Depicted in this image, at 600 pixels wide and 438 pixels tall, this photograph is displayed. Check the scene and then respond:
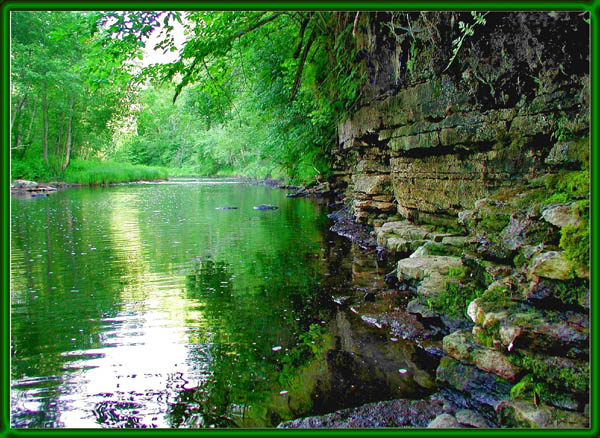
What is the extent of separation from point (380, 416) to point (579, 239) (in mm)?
2441

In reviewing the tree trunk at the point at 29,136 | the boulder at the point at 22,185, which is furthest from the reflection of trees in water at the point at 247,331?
the tree trunk at the point at 29,136

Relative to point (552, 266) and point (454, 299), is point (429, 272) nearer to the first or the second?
point (454, 299)

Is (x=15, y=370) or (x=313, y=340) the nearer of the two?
(x=15, y=370)

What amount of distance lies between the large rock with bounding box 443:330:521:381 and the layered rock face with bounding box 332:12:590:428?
0.5 inches

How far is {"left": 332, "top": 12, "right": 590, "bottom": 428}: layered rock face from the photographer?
13.8 ft

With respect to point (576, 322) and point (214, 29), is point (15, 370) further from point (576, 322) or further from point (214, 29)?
point (214, 29)

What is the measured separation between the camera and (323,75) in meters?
14.3

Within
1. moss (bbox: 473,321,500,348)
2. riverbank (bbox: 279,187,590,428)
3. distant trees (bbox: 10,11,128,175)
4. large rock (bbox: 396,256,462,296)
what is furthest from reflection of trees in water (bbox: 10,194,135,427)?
distant trees (bbox: 10,11,128,175)

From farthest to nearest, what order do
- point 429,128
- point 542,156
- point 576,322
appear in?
point 429,128, point 542,156, point 576,322

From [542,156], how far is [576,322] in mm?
3496

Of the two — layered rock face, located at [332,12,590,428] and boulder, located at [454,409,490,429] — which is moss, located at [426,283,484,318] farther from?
boulder, located at [454,409,490,429]

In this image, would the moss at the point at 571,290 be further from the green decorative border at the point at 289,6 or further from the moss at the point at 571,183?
the moss at the point at 571,183

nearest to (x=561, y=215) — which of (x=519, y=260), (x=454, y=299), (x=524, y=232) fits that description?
(x=524, y=232)

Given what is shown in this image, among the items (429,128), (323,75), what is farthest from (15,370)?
(323,75)
